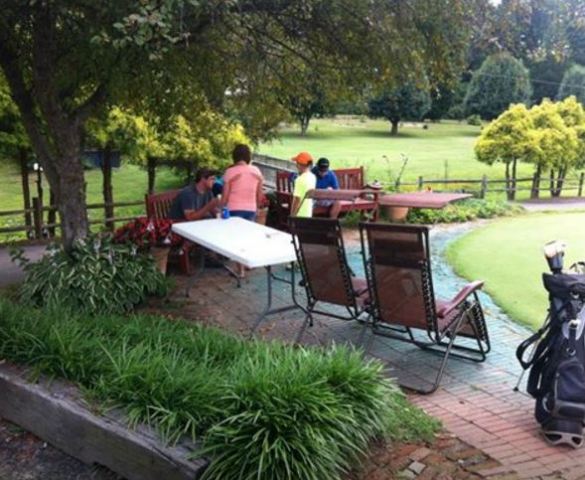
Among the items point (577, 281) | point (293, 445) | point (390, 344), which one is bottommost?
point (390, 344)

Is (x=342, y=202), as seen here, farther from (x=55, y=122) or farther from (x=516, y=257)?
(x=55, y=122)

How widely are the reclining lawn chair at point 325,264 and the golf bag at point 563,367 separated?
4.80ft

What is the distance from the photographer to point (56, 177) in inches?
251

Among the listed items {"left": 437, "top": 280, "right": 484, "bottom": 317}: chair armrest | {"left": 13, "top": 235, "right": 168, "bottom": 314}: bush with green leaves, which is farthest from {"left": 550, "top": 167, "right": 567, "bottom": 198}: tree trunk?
{"left": 437, "top": 280, "right": 484, "bottom": 317}: chair armrest

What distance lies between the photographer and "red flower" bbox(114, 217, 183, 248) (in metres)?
6.75

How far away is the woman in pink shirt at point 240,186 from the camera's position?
712 cm

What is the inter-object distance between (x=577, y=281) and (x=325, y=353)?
4.66ft

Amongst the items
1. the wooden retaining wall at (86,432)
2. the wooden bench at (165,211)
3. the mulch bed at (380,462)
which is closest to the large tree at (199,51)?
the wooden bench at (165,211)

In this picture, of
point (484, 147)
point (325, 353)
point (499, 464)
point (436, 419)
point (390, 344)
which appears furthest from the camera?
point (484, 147)

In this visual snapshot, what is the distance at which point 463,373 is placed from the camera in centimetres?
449

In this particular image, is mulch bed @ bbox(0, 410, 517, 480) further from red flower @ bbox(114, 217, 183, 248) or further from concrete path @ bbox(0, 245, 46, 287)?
concrete path @ bbox(0, 245, 46, 287)

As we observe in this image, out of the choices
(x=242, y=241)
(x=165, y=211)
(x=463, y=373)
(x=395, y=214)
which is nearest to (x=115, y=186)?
(x=395, y=214)

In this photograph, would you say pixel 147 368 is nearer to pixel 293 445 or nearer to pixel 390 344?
pixel 293 445

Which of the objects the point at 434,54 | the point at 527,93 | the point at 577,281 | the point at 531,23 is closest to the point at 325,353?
the point at 577,281
